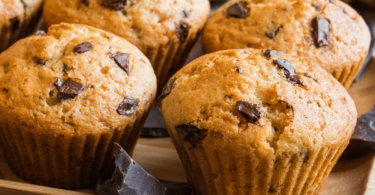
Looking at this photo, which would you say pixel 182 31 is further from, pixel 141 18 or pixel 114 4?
pixel 114 4

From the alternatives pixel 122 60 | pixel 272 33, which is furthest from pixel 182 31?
pixel 122 60

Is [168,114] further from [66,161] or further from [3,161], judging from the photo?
[3,161]

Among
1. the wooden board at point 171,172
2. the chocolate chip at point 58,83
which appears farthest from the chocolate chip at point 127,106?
the wooden board at point 171,172

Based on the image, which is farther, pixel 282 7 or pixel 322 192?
pixel 282 7

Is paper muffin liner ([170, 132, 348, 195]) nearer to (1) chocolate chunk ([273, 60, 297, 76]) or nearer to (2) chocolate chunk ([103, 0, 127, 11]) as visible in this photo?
(1) chocolate chunk ([273, 60, 297, 76])

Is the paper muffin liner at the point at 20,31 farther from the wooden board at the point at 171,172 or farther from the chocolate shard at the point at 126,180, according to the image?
the chocolate shard at the point at 126,180

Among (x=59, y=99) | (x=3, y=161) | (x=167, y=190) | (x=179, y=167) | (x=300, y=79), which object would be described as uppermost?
(x=300, y=79)

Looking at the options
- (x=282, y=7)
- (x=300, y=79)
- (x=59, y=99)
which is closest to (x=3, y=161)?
(x=59, y=99)

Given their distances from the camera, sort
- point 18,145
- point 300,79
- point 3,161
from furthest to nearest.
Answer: point 3,161, point 18,145, point 300,79
